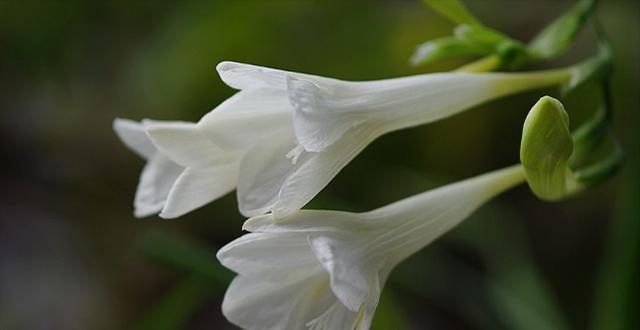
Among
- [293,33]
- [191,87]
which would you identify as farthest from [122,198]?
[293,33]

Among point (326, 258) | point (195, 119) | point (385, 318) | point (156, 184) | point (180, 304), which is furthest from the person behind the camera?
point (195, 119)

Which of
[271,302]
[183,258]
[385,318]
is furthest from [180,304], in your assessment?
[271,302]

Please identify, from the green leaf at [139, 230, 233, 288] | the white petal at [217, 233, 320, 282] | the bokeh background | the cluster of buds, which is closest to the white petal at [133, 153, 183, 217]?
the cluster of buds

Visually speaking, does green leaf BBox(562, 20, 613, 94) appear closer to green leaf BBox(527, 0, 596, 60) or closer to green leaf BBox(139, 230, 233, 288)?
green leaf BBox(527, 0, 596, 60)

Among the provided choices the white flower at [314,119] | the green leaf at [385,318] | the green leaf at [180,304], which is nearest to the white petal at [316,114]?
the white flower at [314,119]

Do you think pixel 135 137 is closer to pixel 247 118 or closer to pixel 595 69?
pixel 247 118

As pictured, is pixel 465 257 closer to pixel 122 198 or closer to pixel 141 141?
pixel 122 198
